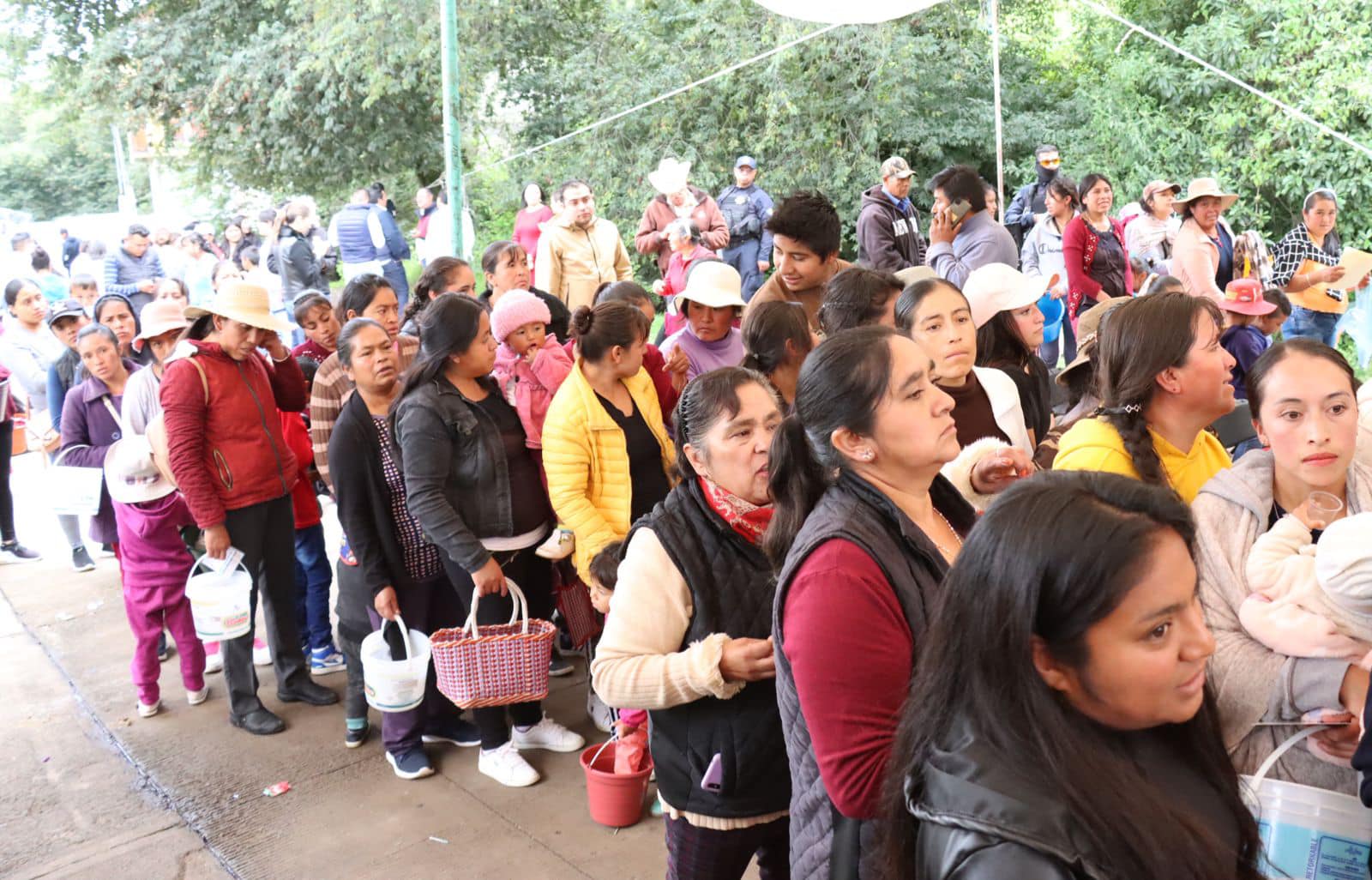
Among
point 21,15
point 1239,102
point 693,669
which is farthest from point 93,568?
point 21,15

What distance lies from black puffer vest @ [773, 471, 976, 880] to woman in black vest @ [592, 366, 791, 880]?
44 cm

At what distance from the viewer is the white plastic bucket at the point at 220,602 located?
4.26 m

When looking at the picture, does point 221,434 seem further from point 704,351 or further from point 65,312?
point 65,312

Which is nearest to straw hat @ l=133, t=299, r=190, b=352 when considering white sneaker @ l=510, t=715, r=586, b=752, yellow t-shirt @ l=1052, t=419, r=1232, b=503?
white sneaker @ l=510, t=715, r=586, b=752

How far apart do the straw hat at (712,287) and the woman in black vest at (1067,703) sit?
3.03m

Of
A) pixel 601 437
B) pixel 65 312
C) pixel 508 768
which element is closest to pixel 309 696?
pixel 508 768

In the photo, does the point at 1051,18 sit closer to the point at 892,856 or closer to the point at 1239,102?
the point at 1239,102

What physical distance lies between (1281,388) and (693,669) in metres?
1.36

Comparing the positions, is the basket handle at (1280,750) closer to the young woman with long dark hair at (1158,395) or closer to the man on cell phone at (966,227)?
the young woman with long dark hair at (1158,395)

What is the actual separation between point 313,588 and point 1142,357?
4.08 metres

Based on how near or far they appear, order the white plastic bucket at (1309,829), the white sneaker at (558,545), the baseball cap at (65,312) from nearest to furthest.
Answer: the white plastic bucket at (1309,829) → the white sneaker at (558,545) → the baseball cap at (65,312)

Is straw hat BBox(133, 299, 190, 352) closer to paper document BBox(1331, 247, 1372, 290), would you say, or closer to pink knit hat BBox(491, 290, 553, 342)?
pink knit hat BBox(491, 290, 553, 342)

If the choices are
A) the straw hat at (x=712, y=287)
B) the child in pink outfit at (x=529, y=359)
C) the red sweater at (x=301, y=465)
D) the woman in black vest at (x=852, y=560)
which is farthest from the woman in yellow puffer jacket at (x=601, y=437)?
the red sweater at (x=301, y=465)

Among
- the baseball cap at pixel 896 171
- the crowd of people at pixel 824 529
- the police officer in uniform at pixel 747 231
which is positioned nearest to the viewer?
the crowd of people at pixel 824 529
